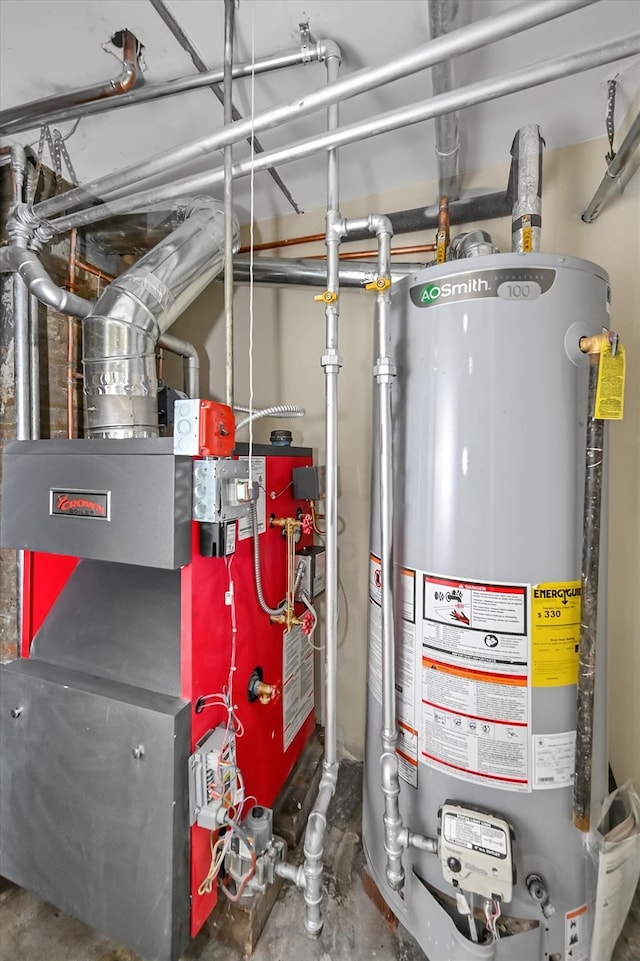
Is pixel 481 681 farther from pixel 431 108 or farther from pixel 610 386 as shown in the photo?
pixel 431 108

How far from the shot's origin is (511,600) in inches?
33.3

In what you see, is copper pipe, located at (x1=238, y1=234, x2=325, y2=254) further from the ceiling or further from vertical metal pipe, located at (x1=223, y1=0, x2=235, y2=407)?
vertical metal pipe, located at (x1=223, y1=0, x2=235, y2=407)

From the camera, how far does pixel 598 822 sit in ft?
2.95

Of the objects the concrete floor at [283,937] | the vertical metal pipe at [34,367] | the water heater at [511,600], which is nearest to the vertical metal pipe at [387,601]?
the water heater at [511,600]

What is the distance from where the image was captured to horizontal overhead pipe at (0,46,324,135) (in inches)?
39.2

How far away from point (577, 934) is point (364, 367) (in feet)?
5.51

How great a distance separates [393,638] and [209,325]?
1.66 m

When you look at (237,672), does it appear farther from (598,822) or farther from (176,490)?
(598,822)

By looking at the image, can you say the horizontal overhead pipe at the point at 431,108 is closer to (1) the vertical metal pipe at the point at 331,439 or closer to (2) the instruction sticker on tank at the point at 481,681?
(1) the vertical metal pipe at the point at 331,439

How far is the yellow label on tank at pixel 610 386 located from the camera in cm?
80

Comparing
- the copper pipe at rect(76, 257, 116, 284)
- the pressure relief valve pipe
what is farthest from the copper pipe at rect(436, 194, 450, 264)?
the copper pipe at rect(76, 257, 116, 284)

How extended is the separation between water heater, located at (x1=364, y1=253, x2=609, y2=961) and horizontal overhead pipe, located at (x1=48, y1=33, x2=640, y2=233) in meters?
0.32

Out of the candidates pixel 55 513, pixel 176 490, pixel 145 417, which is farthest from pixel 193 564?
pixel 145 417

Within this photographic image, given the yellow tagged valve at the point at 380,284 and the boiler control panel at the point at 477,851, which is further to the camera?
the yellow tagged valve at the point at 380,284
